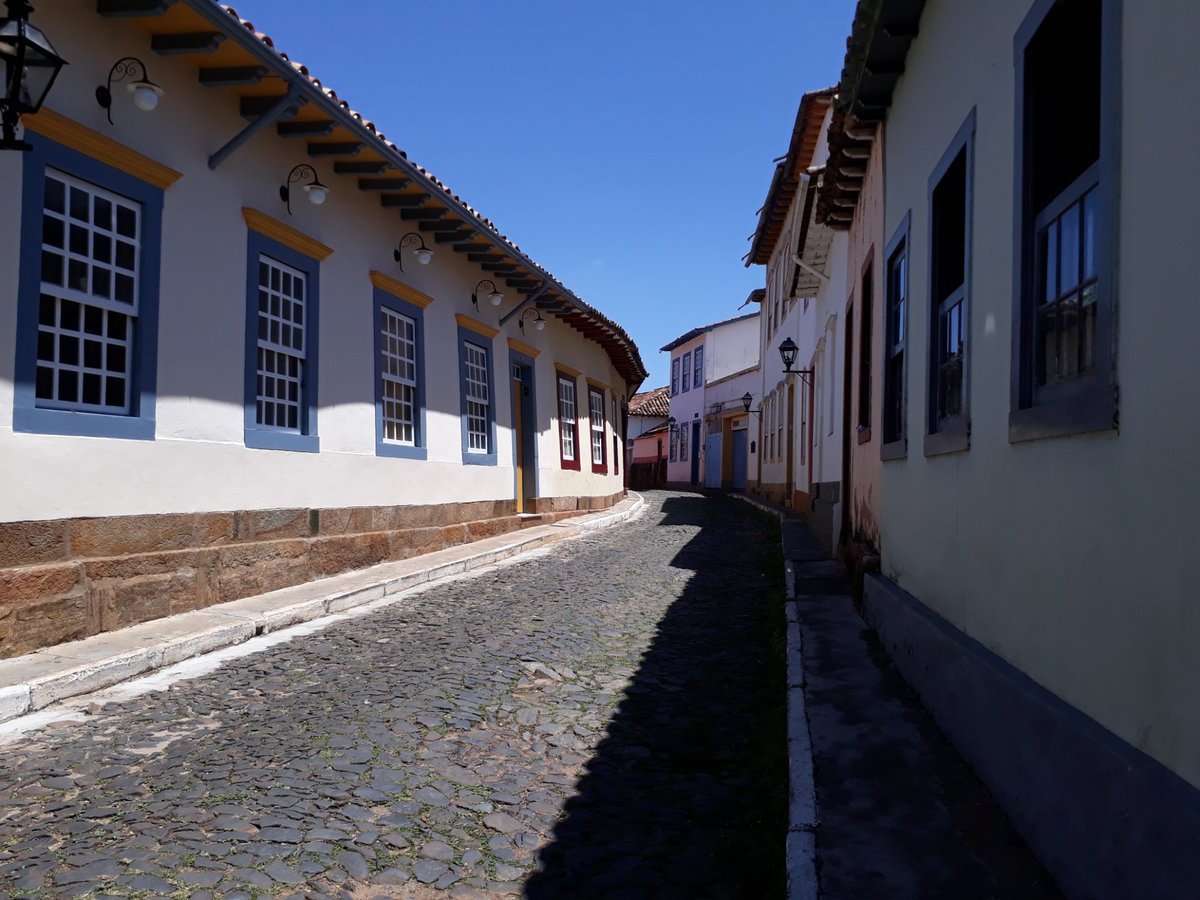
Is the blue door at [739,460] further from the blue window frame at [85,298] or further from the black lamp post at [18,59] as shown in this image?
the black lamp post at [18,59]

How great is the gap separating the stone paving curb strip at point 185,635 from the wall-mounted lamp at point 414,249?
353 centimetres

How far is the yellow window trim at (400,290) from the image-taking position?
1012 cm

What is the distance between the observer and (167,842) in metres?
3.22

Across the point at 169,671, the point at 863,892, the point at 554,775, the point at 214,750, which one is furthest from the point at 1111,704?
the point at 169,671

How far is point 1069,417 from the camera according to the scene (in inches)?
111

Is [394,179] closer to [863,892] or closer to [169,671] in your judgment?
[169,671]

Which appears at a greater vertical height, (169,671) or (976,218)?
(976,218)

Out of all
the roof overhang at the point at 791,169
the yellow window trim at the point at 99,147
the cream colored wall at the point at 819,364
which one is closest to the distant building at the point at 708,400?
the roof overhang at the point at 791,169

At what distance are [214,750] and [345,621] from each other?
122 inches

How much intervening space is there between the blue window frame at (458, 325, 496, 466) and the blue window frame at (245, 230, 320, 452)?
12.2 feet

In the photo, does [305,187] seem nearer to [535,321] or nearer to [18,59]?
[18,59]

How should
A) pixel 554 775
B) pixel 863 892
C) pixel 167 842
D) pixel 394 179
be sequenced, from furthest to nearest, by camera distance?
1. pixel 394 179
2. pixel 554 775
3. pixel 167 842
4. pixel 863 892

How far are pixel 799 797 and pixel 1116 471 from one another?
1755 mm

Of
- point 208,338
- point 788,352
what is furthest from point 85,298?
point 788,352
